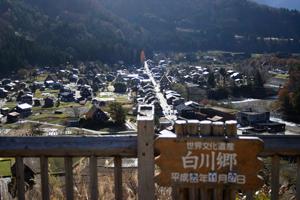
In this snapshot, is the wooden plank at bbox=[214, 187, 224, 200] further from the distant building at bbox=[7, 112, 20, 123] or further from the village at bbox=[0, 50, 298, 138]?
the distant building at bbox=[7, 112, 20, 123]

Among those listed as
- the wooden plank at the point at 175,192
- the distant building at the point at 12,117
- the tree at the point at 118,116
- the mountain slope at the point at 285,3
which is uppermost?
the mountain slope at the point at 285,3

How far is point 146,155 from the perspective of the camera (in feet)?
A: 8.52

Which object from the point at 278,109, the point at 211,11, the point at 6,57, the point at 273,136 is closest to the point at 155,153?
the point at 273,136

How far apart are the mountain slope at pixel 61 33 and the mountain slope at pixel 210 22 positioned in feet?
25.1

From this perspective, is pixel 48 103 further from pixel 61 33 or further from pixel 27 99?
pixel 61 33

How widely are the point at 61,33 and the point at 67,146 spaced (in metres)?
70.3

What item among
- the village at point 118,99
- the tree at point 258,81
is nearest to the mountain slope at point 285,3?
the village at point 118,99

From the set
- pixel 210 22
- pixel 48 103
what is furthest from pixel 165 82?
pixel 210 22

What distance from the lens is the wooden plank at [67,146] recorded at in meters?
2.66

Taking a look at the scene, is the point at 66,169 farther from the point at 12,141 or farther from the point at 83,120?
the point at 83,120

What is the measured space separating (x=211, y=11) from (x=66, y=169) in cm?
9752

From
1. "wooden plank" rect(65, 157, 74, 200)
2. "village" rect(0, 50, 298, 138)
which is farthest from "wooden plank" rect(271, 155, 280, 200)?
"village" rect(0, 50, 298, 138)

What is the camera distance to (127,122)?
1104 inches

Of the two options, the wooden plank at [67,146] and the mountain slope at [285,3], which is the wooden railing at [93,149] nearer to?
A: the wooden plank at [67,146]
